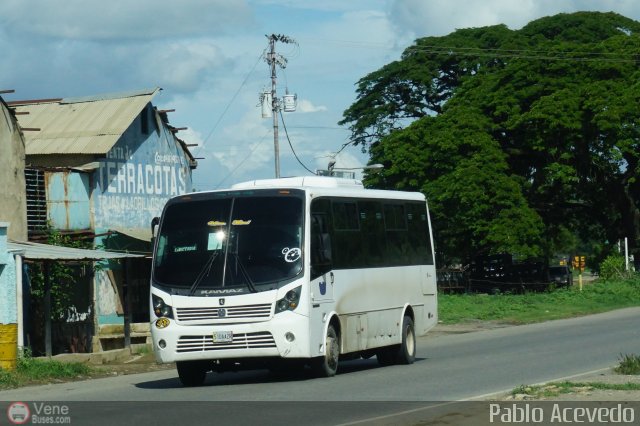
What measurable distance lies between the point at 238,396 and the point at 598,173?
137ft

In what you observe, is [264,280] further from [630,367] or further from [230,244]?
[630,367]

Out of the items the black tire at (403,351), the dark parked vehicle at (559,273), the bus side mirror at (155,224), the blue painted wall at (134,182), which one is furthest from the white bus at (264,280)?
the dark parked vehicle at (559,273)

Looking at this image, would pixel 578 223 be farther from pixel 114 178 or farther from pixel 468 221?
pixel 114 178

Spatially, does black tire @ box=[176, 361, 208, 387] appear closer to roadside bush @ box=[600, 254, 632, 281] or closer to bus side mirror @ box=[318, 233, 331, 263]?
bus side mirror @ box=[318, 233, 331, 263]

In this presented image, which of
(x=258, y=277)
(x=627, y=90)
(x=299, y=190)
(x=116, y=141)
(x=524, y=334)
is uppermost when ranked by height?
(x=627, y=90)

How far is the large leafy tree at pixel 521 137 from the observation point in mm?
51500

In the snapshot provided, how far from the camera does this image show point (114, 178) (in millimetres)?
33719

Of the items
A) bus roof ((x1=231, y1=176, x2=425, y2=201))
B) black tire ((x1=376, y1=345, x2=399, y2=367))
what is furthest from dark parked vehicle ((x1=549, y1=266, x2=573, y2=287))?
bus roof ((x1=231, y1=176, x2=425, y2=201))

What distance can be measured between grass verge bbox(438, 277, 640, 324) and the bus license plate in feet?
67.3

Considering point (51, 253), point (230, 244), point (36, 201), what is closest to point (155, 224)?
point (230, 244)

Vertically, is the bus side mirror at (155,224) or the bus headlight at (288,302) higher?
the bus side mirror at (155,224)

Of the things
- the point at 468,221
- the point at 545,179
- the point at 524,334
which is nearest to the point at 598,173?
the point at 545,179

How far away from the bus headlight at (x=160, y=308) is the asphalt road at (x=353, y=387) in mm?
1080

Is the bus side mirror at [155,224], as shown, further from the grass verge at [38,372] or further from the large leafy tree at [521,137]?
the large leafy tree at [521,137]
